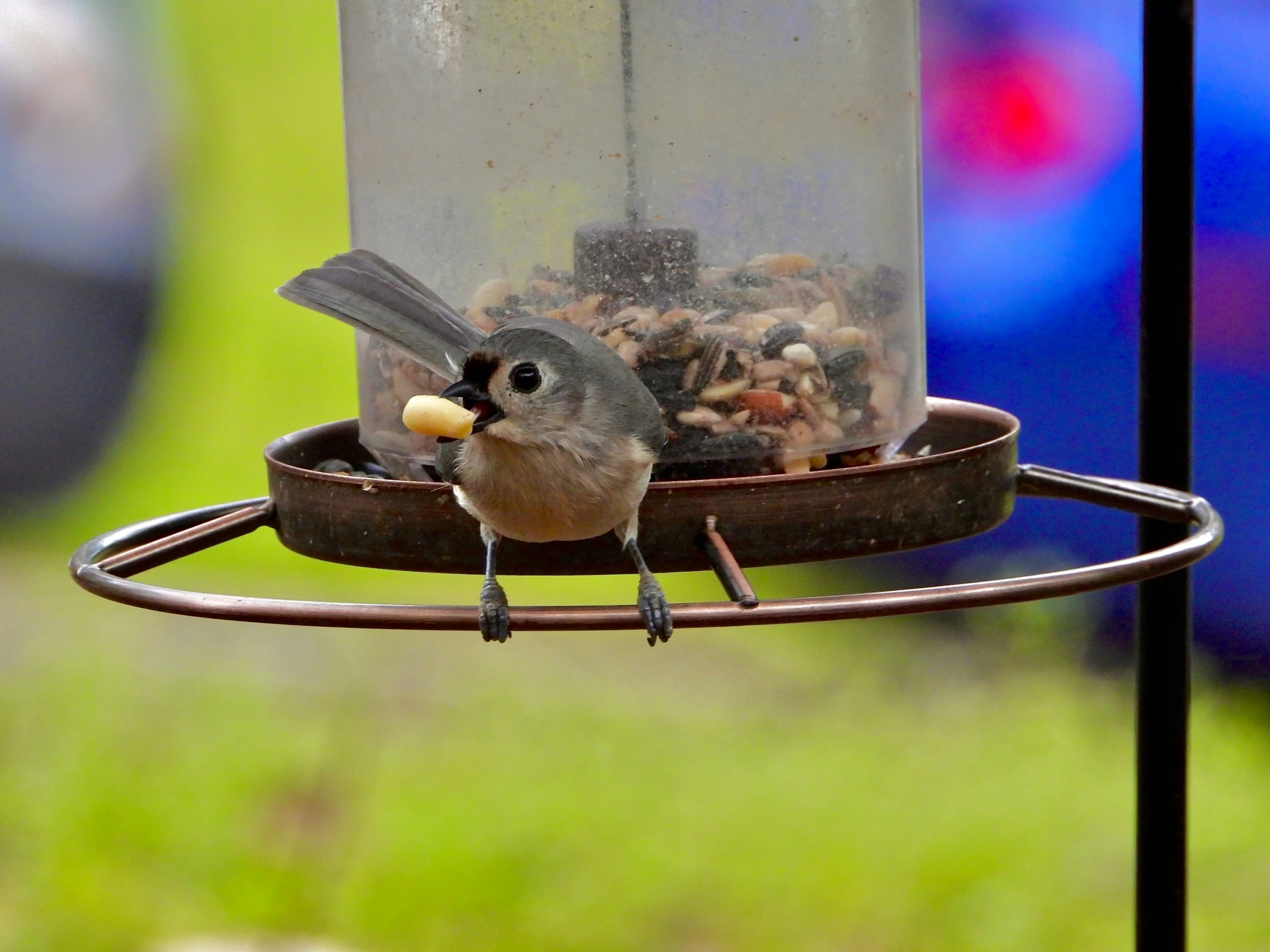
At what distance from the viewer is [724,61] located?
2.13m

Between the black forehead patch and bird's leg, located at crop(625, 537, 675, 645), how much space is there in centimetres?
30

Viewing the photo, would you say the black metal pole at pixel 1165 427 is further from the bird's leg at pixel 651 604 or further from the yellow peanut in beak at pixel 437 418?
the yellow peanut in beak at pixel 437 418

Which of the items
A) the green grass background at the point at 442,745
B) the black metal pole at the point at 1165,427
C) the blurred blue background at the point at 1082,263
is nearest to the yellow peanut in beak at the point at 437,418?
the black metal pole at the point at 1165,427

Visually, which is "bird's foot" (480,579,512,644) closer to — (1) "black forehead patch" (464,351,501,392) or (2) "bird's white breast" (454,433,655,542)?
(2) "bird's white breast" (454,433,655,542)

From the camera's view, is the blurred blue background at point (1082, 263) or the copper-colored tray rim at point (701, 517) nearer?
the copper-colored tray rim at point (701, 517)

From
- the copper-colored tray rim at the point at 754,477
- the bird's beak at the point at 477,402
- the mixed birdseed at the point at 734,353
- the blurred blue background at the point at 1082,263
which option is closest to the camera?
the bird's beak at the point at 477,402

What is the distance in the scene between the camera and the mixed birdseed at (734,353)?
2.18m

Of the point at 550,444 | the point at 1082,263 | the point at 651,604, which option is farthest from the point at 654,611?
the point at 1082,263

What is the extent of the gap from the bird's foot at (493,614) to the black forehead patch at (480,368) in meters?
0.26

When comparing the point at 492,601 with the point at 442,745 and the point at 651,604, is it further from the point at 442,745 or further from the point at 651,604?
the point at 442,745

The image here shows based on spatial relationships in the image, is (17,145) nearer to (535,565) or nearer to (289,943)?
(289,943)

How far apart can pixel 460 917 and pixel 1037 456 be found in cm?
227

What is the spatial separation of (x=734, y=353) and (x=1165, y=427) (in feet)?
2.04

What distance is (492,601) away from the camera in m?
1.89
